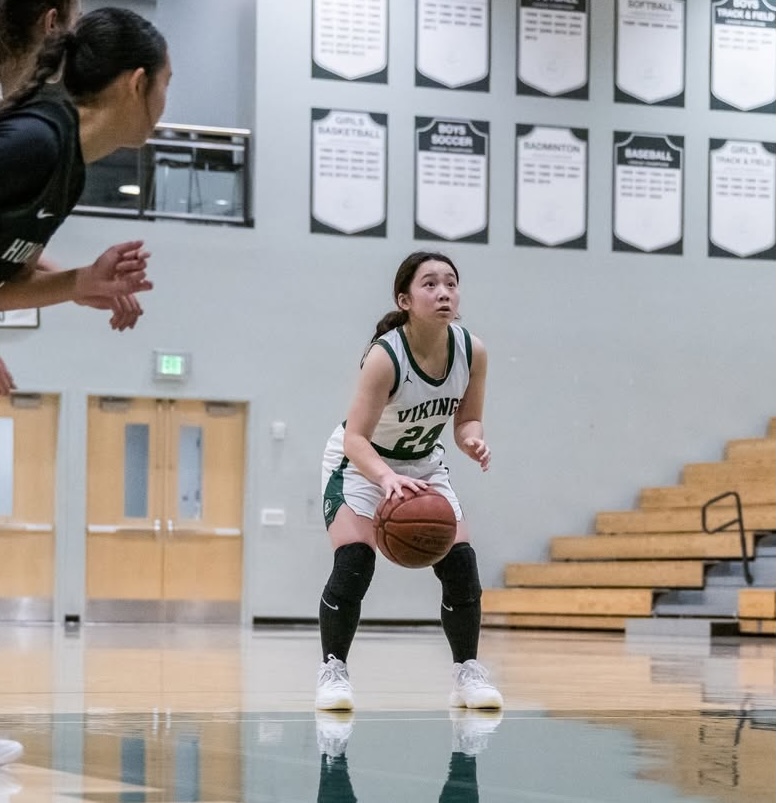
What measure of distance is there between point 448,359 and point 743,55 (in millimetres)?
12398

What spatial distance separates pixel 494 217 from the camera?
1510 centimetres

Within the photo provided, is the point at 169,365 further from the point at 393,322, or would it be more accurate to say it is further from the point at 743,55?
the point at 393,322

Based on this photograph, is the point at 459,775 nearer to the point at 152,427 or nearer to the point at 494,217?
the point at 152,427

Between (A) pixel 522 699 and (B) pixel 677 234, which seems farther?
(B) pixel 677 234

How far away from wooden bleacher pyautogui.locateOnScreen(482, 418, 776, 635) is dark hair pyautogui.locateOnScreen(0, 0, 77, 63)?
10.8 metres

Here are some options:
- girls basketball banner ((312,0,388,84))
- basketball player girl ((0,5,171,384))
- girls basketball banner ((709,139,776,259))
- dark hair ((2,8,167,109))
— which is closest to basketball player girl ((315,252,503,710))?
basketball player girl ((0,5,171,384))

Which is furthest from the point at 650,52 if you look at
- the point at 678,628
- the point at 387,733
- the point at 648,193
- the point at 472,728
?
the point at 387,733

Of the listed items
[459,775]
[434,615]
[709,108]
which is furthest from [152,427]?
[459,775]

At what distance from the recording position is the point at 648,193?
15.5 m

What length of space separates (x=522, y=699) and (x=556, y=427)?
10296 mm

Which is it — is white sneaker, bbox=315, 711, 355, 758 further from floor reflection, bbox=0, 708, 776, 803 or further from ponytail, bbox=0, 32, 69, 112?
ponytail, bbox=0, 32, 69, 112

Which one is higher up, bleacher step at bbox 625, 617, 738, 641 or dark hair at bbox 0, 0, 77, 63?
dark hair at bbox 0, 0, 77, 63

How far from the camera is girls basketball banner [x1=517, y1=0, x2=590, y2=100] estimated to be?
602 inches

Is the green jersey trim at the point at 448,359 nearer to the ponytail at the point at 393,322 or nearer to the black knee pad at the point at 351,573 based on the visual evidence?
the ponytail at the point at 393,322
